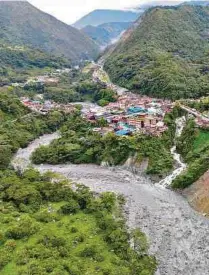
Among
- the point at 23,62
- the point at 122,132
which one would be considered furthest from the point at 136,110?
the point at 23,62

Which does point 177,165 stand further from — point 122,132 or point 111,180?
point 122,132

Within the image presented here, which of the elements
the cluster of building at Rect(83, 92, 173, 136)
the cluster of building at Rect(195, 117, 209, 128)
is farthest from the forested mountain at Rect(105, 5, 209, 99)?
the cluster of building at Rect(195, 117, 209, 128)

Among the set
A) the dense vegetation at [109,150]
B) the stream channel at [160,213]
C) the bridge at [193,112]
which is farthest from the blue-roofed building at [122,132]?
the bridge at [193,112]

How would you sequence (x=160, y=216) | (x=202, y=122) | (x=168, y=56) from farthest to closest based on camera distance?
(x=168, y=56), (x=202, y=122), (x=160, y=216)

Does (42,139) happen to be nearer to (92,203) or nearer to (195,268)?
(92,203)

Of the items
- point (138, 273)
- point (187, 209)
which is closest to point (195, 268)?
point (138, 273)

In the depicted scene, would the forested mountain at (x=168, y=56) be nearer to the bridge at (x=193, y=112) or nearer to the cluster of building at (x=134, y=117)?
the cluster of building at (x=134, y=117)
